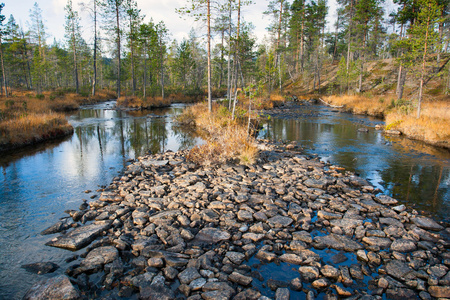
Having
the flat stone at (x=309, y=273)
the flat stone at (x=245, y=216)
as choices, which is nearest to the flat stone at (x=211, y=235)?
the flat stone at (x=245, y=216)

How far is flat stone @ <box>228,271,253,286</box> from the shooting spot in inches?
145

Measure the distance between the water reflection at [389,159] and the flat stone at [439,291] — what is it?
319 centimetres

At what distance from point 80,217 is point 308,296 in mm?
5006

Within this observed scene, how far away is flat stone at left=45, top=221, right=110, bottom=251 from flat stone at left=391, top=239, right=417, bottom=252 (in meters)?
5.44

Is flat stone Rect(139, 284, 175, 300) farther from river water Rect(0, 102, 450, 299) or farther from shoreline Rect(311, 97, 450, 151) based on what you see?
shoreline Rect(311, 97, 450, 151)

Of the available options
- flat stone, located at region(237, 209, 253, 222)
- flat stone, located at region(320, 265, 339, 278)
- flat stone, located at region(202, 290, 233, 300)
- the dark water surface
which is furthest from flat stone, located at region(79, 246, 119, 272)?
flat stone, located at region(320, 265, 339, 278)

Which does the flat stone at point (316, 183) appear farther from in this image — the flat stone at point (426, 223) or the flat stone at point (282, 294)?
the flat stone at point (282, 294)

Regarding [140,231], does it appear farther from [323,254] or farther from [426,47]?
[426,47]

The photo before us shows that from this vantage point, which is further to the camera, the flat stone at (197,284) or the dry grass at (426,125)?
the dry grass at (426,125)

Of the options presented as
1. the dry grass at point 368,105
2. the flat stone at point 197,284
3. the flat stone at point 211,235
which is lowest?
the flat stone at point 197,284

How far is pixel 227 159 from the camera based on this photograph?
30.8 feet

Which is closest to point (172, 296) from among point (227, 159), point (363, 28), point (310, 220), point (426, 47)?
point (310, 220)

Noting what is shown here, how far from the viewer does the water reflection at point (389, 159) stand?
745 cm

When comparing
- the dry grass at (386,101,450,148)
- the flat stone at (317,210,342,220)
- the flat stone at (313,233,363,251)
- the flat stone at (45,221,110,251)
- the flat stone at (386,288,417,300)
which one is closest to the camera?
the flat stone at (386,288,417,300)
